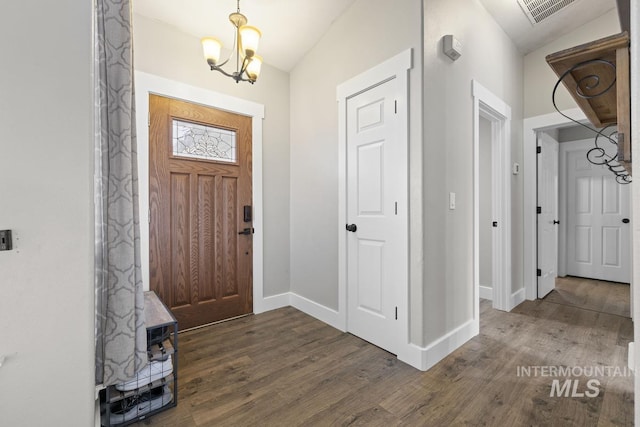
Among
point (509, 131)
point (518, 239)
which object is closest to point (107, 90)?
point (509, 131)

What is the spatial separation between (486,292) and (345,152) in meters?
2.50

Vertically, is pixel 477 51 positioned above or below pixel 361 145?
above

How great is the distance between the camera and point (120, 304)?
4.53 feet

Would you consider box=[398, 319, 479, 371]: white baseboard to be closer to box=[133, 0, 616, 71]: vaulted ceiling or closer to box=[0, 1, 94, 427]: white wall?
box=[0, 1, 94, 427]: white wall

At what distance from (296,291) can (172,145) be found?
1933 millimetres

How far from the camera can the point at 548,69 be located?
3191 mm

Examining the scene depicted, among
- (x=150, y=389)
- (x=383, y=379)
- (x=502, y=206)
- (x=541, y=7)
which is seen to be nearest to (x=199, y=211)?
(x=150, y=389)

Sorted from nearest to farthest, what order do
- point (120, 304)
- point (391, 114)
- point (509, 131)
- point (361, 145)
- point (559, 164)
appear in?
point (120, 304)
point (391, 114)
point (361, 145)
point (509, 131)
point (559, 164)

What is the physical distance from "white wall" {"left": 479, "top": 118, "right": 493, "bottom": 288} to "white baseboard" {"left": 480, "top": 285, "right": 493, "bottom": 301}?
0.03 m

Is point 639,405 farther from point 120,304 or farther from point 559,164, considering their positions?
point 559,164

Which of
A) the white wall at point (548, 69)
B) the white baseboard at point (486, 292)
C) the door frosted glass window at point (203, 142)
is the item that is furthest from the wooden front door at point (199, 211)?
the white wall at point (548, 69)

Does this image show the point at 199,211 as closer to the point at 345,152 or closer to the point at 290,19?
the point at 345,152

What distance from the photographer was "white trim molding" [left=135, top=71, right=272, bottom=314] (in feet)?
7.77

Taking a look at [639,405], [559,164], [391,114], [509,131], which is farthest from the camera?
[559,164]
